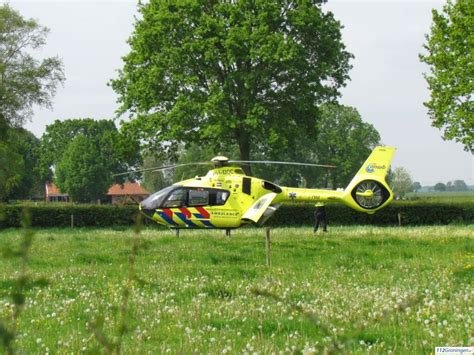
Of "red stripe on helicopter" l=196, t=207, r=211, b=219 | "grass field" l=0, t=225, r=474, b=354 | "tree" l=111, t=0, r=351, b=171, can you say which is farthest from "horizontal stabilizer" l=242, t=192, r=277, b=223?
"tree" l=111, t=0, r=351, b=171

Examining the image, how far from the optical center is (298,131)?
4147 centimetres

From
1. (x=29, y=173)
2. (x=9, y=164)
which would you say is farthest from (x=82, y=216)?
(x=29, y=173)

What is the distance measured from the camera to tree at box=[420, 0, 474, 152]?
127 ft

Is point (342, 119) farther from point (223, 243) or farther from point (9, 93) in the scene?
point (223, 243)

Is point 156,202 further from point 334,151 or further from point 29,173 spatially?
point 29,173

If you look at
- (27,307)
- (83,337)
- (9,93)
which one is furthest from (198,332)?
(9,93)

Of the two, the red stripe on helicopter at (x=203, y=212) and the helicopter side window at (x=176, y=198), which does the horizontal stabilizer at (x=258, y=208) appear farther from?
the helicopter side window at (x=176, y=198)

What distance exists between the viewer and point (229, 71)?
42281 millimetres

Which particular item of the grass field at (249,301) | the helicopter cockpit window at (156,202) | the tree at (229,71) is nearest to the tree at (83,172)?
the tree at (229,71)

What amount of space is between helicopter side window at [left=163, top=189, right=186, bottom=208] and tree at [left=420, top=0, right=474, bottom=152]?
2238 cm

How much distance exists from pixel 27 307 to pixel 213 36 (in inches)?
1304

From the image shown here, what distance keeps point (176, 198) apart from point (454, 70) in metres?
23.7

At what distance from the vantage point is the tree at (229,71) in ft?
128

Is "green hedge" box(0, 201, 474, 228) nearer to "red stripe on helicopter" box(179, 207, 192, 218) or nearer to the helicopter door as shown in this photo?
"red stripe on helicopter" box(179, 207, 192, 218)
